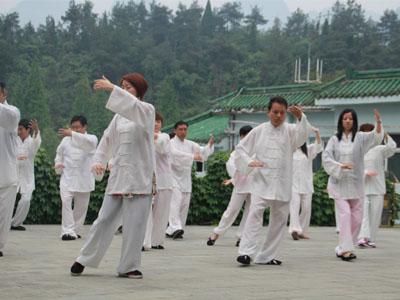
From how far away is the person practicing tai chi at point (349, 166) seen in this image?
10.8m

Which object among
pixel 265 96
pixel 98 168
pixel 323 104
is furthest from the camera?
pixel 265 96

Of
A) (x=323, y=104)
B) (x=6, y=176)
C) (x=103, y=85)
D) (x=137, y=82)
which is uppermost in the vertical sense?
(x=323, y=104)

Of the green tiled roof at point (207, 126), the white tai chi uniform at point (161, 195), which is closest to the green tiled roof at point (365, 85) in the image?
the green tiled roof at point (207, 126)

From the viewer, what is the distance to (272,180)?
9.80 m

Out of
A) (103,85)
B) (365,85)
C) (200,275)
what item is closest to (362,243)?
(200,275)

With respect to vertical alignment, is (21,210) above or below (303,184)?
below

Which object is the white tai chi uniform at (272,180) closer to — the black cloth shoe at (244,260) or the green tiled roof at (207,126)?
the black cloth shoe at (244,260)

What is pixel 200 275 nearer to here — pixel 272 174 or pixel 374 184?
pixel 272 174

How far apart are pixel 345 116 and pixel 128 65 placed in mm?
43362

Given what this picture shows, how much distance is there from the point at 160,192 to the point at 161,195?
0.05 meters

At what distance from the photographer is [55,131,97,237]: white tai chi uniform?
1343 cm

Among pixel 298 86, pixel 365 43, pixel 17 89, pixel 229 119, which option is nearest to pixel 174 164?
pixel 298 86

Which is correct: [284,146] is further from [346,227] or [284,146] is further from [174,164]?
[174,164]

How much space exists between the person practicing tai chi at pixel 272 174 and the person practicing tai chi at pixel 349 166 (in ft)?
3.69
